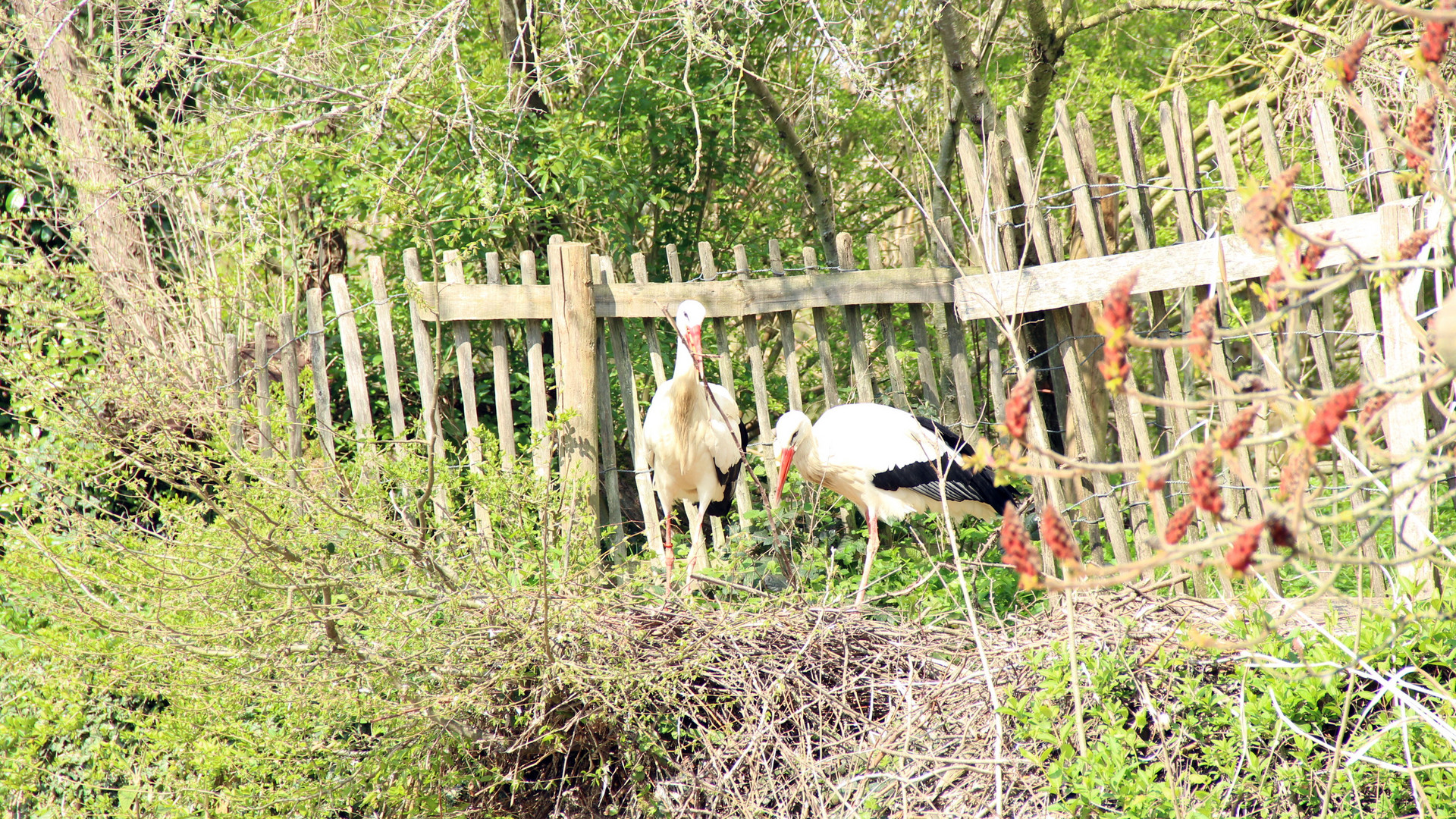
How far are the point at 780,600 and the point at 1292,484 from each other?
8.57 feet

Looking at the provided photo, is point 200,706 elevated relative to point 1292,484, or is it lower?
lower

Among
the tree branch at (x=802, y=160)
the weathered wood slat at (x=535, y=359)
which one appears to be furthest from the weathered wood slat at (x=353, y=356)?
the tree branch at (x=802, y=160)

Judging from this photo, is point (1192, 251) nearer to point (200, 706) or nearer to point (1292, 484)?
point (1292, 484)

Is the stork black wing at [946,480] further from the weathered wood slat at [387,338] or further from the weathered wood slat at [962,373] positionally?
the weathered wood slat at [387,338]

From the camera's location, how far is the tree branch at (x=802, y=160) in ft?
20.7

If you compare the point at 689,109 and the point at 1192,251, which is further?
the point at 689,109

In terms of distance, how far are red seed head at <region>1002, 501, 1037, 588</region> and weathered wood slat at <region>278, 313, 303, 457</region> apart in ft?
8.77

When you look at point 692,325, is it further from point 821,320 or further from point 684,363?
point 821,320

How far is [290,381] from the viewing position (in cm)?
411

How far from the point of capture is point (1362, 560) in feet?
4.70

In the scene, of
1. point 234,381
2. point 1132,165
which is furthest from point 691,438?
point 1132,165

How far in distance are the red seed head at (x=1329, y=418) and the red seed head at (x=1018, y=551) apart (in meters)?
0.37

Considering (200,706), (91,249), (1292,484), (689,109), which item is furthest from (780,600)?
(91,249)

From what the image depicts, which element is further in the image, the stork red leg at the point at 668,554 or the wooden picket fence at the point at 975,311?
the stork red leg at the point at 668,554
